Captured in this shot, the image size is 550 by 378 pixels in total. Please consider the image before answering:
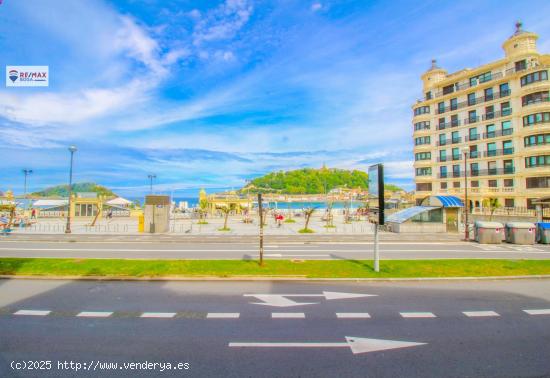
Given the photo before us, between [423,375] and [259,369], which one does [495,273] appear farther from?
[259,369]

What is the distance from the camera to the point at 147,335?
5.97 m

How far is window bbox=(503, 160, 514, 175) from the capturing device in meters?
42.3

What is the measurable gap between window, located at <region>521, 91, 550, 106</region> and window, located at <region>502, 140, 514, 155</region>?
5.75 meters

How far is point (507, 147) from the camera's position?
141ft

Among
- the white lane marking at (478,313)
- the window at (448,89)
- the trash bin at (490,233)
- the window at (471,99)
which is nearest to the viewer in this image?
the white lane marking at (478,313)

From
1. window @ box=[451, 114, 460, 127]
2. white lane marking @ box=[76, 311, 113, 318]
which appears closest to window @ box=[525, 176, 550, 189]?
window @ box=[451, 114, 460, 127]

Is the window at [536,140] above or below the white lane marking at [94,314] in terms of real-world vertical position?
above

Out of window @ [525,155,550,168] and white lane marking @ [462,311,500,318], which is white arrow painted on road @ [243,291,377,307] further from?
window @ [525,155,550,168]

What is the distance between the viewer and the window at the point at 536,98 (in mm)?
37375

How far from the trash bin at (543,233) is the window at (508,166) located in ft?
89.4

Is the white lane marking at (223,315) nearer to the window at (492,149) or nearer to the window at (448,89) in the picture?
the window at (492,149)

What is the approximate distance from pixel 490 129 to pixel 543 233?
104ft

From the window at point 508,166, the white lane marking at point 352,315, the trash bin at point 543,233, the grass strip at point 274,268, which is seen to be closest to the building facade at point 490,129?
the window at point 508,166

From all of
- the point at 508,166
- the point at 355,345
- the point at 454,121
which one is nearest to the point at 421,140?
the point at 454,121
